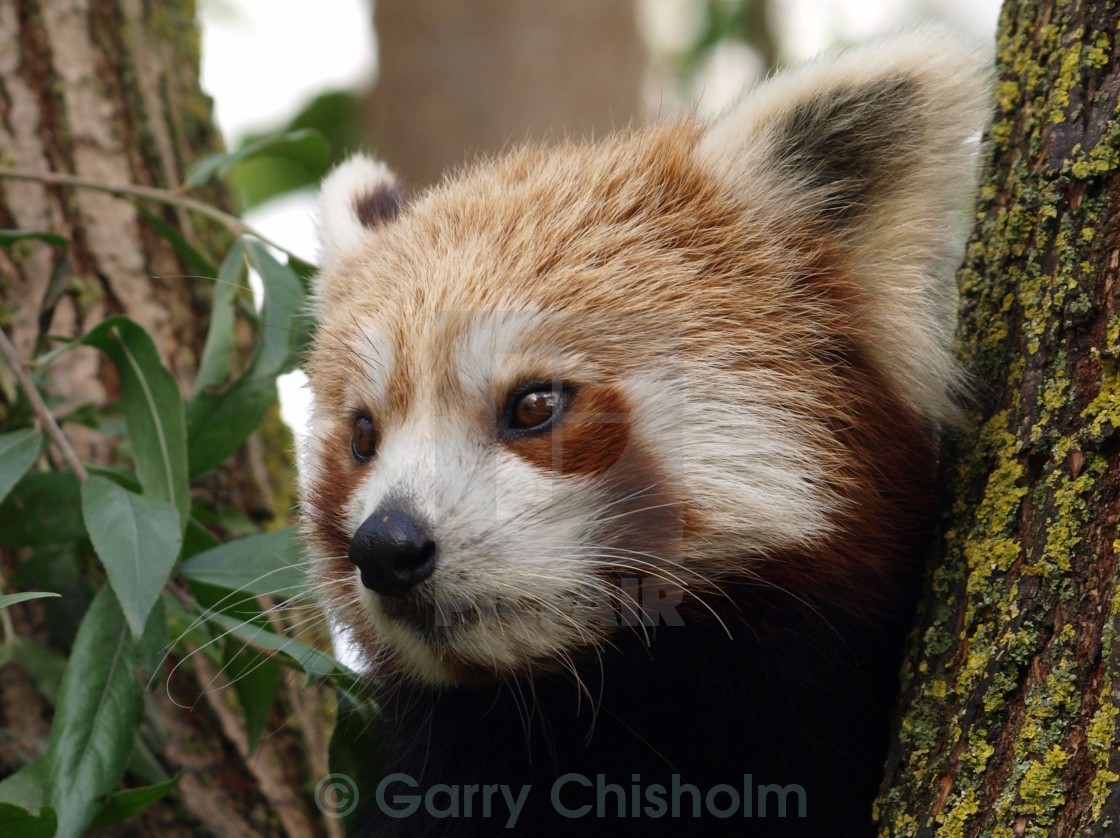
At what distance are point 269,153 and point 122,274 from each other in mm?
627

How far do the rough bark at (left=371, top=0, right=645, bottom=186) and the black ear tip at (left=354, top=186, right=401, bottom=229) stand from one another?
14.6 feet

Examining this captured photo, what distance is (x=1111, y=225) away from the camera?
214cm

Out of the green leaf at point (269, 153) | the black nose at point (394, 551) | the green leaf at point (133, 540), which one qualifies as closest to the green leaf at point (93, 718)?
the green leaf at point (133, 540)

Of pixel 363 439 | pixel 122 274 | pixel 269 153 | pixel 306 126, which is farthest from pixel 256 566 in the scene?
pixel 306 126

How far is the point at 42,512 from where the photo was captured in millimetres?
3113

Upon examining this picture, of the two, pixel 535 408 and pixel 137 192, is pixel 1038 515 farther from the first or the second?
pixel 137 192

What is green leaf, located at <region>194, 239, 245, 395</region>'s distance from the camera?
3223 millimetres

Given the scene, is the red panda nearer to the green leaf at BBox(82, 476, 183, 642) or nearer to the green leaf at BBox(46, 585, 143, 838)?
the green leaf at BBox(82, 476, 183, 642)

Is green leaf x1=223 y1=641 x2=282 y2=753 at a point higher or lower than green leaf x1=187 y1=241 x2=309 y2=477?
lower

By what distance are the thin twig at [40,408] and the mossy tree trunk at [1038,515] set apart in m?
2.06

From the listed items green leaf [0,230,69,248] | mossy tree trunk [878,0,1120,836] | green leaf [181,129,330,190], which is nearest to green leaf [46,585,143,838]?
green leaf [0,230,69,248]

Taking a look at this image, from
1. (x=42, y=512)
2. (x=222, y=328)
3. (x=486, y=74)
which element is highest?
(x=486, y=74)

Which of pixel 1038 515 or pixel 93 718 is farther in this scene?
pixel 93 718

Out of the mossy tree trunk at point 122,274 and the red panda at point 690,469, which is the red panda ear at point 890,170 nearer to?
the red panda at point 690,469
